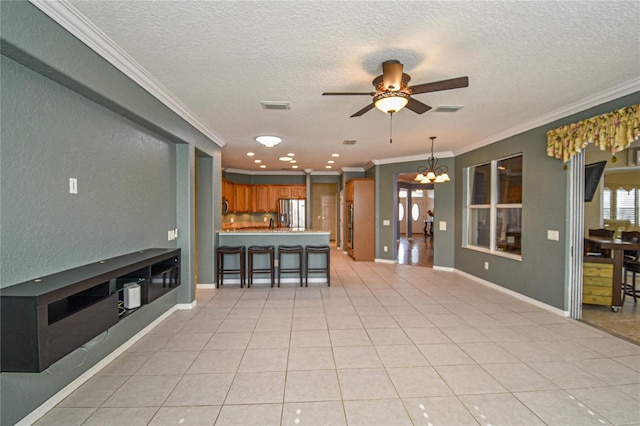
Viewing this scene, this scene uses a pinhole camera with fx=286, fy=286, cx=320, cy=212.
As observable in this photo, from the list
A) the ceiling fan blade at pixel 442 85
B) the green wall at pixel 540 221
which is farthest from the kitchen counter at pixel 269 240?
the ceiling fan blade at pixel 442 85

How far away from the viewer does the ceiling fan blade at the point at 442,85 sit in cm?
229

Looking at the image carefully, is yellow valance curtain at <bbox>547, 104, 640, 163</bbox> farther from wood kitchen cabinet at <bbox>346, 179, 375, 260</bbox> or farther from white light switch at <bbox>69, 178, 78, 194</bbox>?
white light switch at <bbox>69, 178, 78, 194</bbox>

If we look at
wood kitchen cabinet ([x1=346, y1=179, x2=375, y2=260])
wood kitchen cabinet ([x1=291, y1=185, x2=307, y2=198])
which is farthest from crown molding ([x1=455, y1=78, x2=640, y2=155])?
wood kitchen cabinet ([x1=291, y1=185, x2=307, y2=198])

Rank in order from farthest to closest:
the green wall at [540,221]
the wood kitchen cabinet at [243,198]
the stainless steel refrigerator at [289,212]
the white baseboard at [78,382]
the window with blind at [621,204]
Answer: the stainless steel refrigerator at [289,212] < the wood kitchen cabinet at [243,198] < the window with blind at [621,204] < the green wall at [540,221] < the white baseboard at [78,382]

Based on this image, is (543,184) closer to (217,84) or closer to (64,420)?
(217,84)

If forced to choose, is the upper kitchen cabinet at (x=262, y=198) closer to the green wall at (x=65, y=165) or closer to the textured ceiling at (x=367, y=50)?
the textured ceiling at (x=367, y=50)

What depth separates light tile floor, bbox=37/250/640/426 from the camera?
200 centimetres

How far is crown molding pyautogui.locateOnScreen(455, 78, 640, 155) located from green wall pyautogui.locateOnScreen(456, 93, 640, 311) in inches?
2.3

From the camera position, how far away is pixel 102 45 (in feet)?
7.31

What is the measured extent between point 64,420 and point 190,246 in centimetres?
242

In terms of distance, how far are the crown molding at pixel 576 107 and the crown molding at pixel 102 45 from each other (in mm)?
4877

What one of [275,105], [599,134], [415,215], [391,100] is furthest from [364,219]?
[415,215]

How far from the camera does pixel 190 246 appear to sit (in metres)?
4.16

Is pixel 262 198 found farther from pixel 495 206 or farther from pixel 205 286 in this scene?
pixel 495 206
